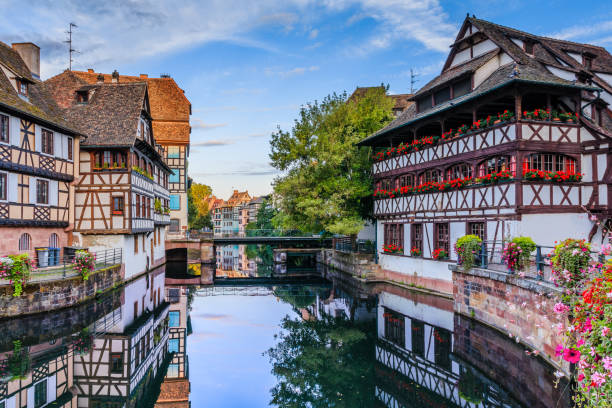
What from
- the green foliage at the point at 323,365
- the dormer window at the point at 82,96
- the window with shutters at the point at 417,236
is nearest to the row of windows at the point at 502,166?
the window with shutters at the point at 417,236

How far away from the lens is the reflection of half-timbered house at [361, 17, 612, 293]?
1736cm

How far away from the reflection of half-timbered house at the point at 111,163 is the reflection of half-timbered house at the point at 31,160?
930 mm

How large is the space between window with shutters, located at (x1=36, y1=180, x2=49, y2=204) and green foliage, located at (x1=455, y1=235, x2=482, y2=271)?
698 inches

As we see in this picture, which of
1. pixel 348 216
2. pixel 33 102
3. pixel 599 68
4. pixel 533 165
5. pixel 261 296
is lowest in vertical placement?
pixel 261 296

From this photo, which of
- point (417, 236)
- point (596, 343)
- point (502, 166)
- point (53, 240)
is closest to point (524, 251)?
point (502, 166)

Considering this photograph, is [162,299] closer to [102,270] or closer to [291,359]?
[102,270]

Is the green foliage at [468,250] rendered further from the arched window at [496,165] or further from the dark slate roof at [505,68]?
the dark slate roof at [505,68]

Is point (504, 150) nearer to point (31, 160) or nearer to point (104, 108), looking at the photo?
point (31, 160)

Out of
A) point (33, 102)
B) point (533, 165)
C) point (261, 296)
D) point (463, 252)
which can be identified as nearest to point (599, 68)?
point (533, 165)

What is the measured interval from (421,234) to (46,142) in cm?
1796

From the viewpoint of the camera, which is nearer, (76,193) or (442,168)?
(442,168)

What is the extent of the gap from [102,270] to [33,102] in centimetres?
829

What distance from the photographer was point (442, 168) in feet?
70.4

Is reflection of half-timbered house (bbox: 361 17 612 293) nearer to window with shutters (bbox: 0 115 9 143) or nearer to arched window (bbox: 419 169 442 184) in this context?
arched window (bbox: 419 169 442 184)
